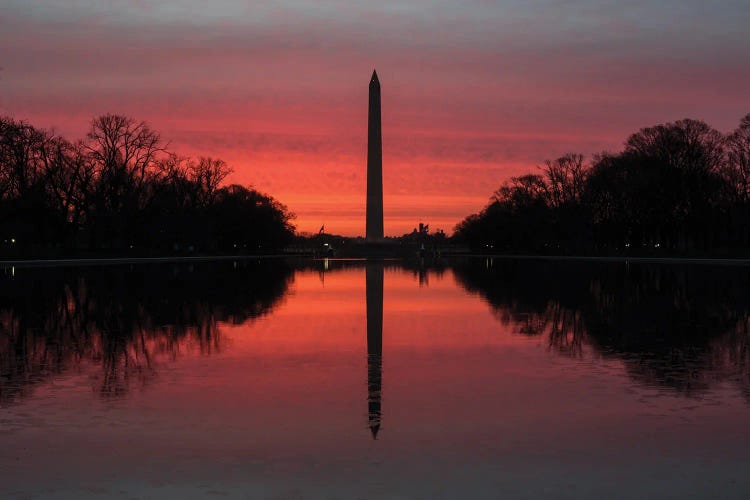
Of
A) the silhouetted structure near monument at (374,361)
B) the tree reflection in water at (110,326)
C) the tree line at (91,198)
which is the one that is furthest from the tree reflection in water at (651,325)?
the tree line at (91,198)

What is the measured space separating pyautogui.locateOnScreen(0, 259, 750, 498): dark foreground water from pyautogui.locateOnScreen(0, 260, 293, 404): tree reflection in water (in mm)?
98

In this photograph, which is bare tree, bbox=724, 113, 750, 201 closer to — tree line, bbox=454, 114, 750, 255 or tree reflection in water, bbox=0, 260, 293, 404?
tree line, bbox=454, 114, 750, 255

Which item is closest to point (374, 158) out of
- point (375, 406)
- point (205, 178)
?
point (205, 178)

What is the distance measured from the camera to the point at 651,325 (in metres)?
21.7

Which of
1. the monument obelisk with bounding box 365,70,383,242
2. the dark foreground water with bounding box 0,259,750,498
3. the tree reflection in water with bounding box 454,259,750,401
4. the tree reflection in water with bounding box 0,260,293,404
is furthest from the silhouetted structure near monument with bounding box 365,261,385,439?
the monument obelisk with bounding box 365,70,383,242

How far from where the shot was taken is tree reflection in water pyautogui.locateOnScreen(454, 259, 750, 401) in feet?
46.6

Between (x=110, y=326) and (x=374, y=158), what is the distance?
85.6 metres

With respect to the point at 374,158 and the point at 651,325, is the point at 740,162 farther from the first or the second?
the point at 651,325

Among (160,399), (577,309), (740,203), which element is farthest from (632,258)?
(160,399)

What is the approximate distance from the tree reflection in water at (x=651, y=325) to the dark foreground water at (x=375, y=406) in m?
0.09

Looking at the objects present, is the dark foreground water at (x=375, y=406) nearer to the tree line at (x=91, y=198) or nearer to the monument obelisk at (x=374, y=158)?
the tree line at (x=91, y=198)

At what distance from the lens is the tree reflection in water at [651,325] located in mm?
14203

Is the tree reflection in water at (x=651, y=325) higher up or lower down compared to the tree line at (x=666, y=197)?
lower down

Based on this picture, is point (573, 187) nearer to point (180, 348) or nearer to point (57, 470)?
point (180, 348)
